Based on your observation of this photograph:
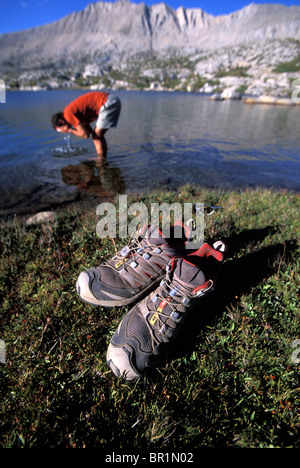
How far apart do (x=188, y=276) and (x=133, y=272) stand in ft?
2.53

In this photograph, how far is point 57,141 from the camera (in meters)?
16.1

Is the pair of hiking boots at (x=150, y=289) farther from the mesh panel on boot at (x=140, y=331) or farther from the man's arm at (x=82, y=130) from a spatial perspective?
the man's arm at (x=82, y=130)

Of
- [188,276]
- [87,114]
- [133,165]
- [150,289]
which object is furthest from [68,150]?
[188,276]

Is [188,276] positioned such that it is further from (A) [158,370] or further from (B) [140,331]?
(A) [158,370]

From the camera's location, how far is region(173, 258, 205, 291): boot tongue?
2.32 m

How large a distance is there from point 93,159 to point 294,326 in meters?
12.2

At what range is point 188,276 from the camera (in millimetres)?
2348

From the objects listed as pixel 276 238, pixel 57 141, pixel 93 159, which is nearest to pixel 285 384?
pixel 276 238

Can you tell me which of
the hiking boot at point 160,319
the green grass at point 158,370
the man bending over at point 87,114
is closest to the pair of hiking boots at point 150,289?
the hiking boot at point 160,319

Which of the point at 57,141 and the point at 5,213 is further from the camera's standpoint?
the point at 57,141

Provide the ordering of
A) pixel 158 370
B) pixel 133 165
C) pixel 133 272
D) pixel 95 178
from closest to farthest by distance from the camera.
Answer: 1. pixel 158 370
2. pixel 133 272
3. pixel 95 178
4. pixel 133 165

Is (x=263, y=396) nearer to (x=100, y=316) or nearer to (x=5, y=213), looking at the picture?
(x=100, y=316)

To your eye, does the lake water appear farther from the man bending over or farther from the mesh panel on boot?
the mesh panel on boot
